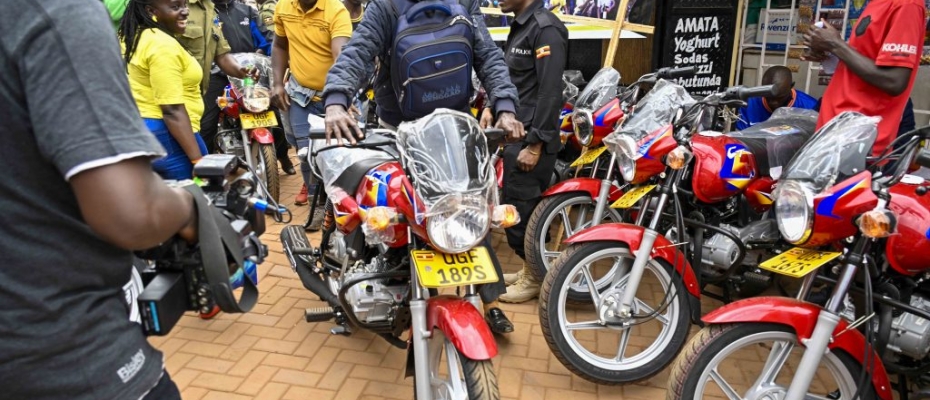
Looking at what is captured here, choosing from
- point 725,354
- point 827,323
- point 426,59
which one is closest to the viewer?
point 827,323

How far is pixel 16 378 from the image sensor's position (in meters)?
1.23

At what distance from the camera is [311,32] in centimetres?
481

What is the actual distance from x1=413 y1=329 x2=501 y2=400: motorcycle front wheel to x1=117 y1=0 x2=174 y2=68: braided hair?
2348mm

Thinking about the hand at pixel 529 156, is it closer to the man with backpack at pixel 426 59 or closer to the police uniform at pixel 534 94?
the police uniform at pixel 534 94

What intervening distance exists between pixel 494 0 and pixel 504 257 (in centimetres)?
349

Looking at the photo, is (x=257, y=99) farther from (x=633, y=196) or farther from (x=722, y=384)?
(x=722, y=384)

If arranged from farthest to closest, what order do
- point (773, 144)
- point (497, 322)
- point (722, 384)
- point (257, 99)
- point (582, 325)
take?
point (257, 99) → point (497, 322) → point (773, 144) → point (582, 325) → point (722, 384)

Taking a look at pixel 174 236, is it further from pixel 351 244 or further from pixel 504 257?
pixel 504 257

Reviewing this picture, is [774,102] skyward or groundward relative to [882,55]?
groundward

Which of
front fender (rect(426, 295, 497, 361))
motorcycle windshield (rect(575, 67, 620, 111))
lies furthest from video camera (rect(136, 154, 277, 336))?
motorcycle windshield (rect(575, 67, 620, 111))

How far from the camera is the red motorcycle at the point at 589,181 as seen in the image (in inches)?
150

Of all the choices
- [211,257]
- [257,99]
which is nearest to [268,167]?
[257,99]

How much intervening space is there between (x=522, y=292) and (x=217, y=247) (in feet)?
9.27

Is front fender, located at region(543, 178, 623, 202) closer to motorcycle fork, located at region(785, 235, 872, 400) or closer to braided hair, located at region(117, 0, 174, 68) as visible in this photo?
motorcycle fork, located at region(785, 235, 872, 400)
